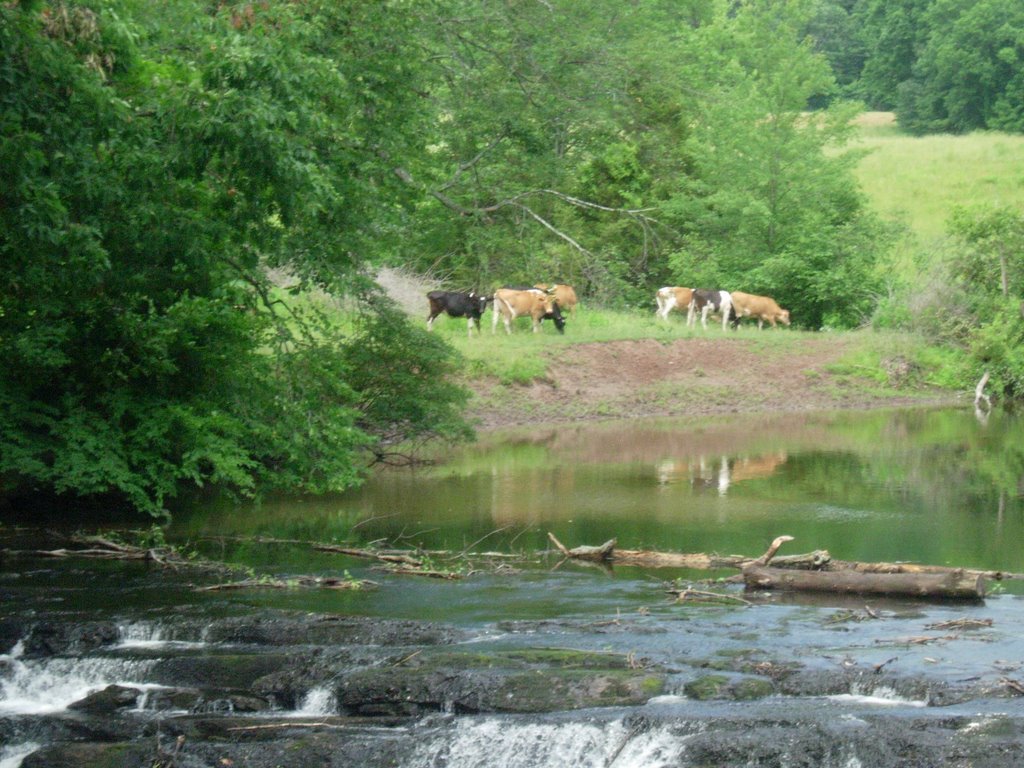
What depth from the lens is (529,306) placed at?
35.2 metres

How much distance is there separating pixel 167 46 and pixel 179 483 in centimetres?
694

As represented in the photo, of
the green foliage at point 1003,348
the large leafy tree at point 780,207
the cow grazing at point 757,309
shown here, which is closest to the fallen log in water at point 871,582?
the green foliage at point 1003,348

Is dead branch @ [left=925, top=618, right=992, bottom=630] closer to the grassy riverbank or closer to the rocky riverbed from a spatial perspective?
the rocky riverbed

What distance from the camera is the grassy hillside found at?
5388 cm

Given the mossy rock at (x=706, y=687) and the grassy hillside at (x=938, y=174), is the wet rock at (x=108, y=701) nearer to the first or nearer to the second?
the mossy rock at (x=706, y=687)

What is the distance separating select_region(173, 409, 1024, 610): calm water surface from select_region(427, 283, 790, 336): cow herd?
5.64m

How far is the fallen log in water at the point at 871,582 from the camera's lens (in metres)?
13.1

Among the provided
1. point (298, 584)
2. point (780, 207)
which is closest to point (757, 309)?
point (780, 207)

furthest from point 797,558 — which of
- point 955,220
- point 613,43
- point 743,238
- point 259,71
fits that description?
point 743,238

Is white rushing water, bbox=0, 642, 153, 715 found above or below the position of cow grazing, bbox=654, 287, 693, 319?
below

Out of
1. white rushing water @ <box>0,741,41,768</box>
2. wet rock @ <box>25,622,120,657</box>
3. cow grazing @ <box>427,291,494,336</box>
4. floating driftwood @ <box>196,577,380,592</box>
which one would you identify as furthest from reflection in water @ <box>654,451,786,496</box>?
white rushing water @ <box>0,741,41,768</box>

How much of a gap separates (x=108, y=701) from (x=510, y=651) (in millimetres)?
3228

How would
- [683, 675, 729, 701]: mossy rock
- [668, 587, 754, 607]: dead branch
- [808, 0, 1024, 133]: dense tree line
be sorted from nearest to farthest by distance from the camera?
[683, 675, 729, 701]: mossy rock, [668, 587, 754, 607]: dead branch, [808, 0, 1024, 133]: dense tree line

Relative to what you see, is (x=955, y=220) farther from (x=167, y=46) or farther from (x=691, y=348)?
(x=167, y=46)
